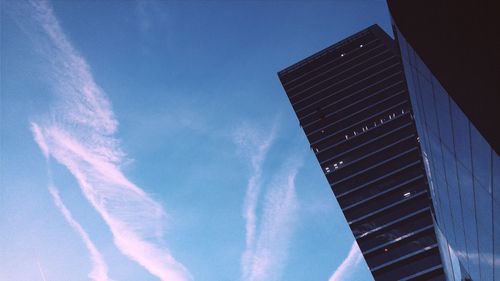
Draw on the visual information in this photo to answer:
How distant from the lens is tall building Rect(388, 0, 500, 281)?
20.6ft

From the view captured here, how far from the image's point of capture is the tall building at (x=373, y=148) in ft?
217

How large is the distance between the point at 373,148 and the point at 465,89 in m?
78.1

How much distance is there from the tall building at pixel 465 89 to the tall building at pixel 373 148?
4643 cm

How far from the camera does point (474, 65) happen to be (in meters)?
6.66

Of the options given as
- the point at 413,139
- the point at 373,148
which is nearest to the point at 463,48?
the point at 413,139

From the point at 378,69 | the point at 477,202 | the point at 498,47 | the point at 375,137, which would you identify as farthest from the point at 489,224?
the point at 378,69

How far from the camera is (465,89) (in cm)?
724

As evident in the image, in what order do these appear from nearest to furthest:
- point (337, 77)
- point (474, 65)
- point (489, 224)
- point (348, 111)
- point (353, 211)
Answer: point (474, 65) < point (489, 224) < point (353, 211) < point (348, 111) < point (337, 77)

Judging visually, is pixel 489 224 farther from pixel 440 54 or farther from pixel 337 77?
pixel 337 77

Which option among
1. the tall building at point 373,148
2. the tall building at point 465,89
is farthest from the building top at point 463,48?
the tall building at point 373,148

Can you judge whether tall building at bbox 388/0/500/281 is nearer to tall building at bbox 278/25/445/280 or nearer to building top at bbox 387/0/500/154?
building top at bbox 387/0/500/154

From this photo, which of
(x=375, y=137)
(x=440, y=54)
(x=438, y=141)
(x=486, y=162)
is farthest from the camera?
(x=375, y=137)

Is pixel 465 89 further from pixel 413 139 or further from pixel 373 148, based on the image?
pixel 373 148

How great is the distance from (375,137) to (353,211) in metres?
18.5
